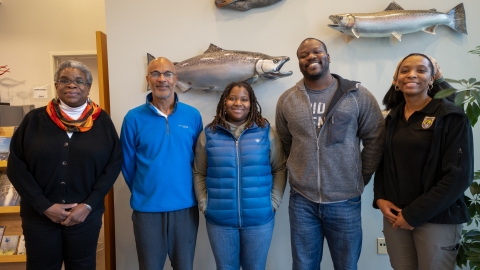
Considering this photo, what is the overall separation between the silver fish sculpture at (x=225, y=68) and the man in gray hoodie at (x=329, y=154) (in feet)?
1.30

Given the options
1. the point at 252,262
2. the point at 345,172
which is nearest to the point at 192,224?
the point at 252,262

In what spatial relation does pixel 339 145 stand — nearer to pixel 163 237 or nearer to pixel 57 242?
pixel 163 237

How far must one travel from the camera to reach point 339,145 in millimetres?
1474

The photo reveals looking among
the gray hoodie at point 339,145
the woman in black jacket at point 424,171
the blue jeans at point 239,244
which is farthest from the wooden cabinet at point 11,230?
the woman in black jacket at point 424,171

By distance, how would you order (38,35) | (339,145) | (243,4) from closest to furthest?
1. (339,145)
2. (243,4)
3. (38,35)

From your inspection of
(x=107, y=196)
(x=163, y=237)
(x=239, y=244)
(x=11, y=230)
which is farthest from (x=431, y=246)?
(x=11, y=230)

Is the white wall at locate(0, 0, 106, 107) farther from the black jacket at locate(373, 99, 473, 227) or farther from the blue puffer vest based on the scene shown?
the black jacket at locate(373, 99, 473, 227)

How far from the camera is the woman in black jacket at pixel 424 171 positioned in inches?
47.5

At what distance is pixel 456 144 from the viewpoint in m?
1.20

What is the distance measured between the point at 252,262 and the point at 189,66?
1.21 m

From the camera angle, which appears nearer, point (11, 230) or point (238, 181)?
point (238, 181)

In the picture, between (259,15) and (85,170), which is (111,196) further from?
(259,15)

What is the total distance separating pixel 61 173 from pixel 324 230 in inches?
50.5

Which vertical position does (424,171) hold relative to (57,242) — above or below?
above
